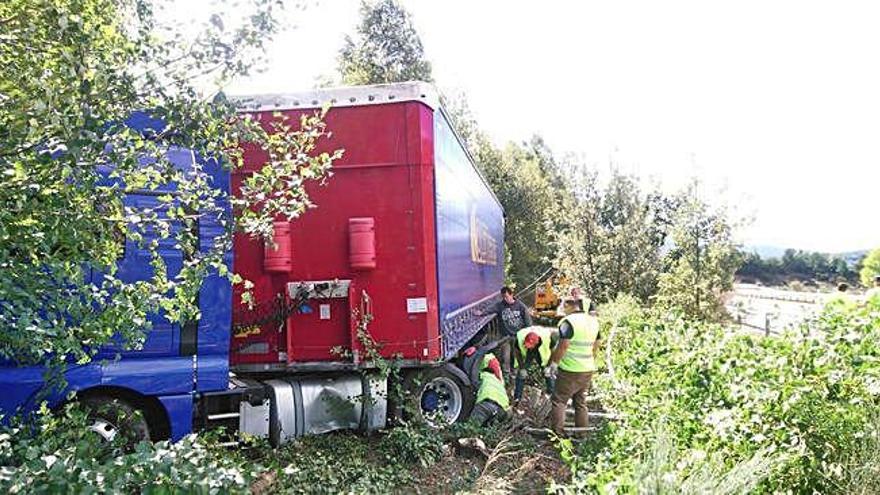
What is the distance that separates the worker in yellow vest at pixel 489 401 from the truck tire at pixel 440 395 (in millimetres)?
166

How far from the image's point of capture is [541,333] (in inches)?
356

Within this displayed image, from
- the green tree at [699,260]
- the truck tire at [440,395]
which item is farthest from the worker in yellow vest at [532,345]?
the green tree at [699,260]

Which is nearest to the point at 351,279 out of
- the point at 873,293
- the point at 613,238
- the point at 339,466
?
the point at 339,466

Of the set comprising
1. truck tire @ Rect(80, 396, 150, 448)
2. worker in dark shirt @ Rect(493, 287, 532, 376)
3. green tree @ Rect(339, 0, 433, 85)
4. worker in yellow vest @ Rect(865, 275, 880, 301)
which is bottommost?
truck tire @ Rect(80, 396, 150, 448)

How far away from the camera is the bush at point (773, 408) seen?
399 cm

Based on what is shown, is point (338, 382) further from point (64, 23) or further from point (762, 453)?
point (64, 23)

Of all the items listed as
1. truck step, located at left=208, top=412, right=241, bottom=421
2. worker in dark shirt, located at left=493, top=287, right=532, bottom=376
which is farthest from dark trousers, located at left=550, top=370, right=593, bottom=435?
truck step, located at left=208, top=412, right=241, bottom=421

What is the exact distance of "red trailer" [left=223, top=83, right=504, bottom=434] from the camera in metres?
7.02

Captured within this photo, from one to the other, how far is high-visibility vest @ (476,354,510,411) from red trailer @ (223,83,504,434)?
2.50ft

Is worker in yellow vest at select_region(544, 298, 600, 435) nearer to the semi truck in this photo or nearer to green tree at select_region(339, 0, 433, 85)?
the semi truck

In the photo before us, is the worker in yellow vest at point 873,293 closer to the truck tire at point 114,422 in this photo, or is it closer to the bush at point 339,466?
the bush at point 339,466

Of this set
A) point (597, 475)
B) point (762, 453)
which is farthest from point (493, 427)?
point (762, 453)

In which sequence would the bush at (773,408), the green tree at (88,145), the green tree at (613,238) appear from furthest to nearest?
the green tree at (613,238) < the bush at (773,408) < the green tree at (88,145)

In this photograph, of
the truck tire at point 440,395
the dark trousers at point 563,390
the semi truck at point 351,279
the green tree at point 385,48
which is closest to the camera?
the semi truck at point 351,279
